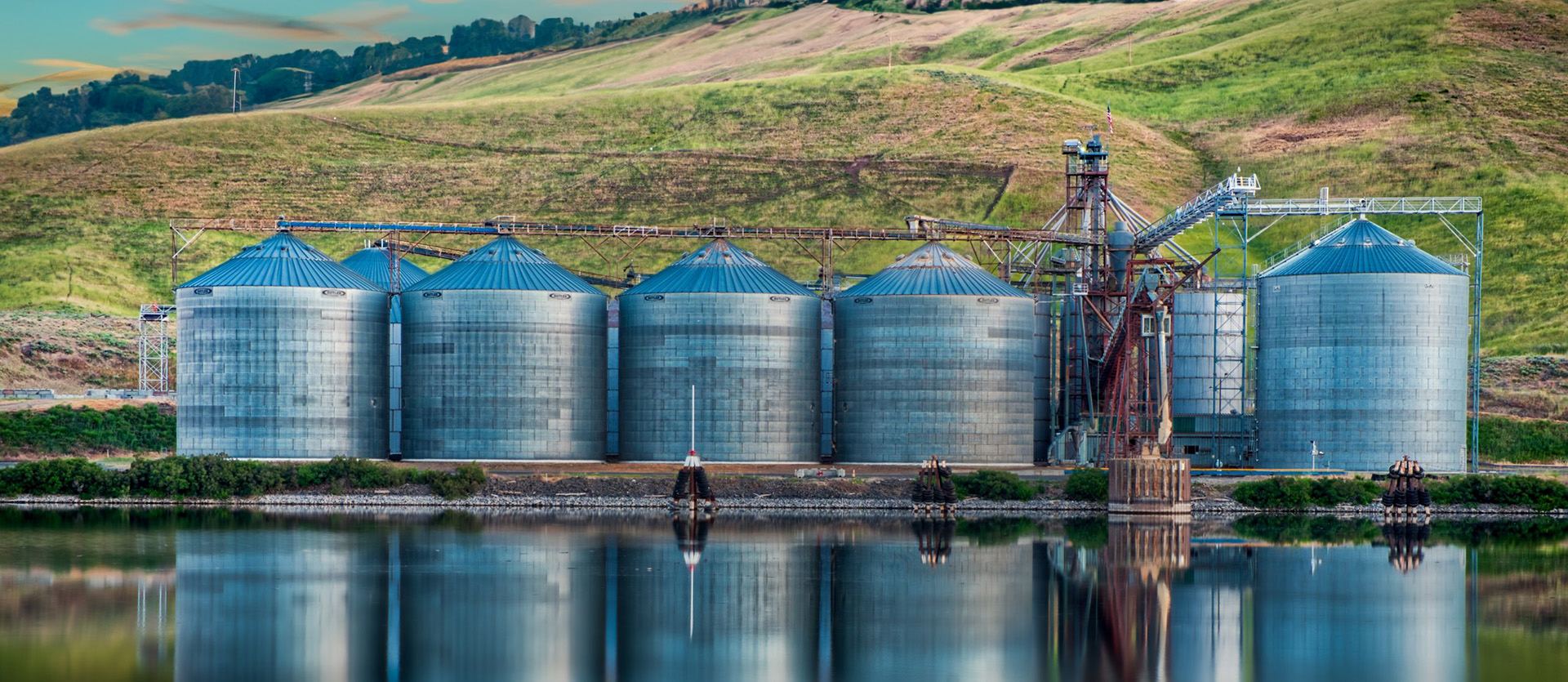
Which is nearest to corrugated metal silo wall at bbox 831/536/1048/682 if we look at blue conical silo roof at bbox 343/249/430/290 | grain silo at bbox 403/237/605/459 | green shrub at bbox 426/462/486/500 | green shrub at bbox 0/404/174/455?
green shrub at bbox 426/462/486/500

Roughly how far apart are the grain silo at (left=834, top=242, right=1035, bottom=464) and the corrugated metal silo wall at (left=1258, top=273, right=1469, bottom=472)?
14.7m

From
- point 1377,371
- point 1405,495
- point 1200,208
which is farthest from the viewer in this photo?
point 1200,208

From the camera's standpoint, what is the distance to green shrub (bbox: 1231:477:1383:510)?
89188 mm

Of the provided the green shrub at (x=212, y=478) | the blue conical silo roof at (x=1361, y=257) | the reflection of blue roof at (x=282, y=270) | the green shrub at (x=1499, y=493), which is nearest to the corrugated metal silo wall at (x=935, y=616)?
the green shrub at (x=212, y=478)

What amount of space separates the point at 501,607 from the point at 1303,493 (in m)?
Answer: 49.7

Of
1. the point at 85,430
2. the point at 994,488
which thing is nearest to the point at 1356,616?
the point at 994,488

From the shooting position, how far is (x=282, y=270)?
96.6 metres

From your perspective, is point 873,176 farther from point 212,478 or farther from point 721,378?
point 212,478

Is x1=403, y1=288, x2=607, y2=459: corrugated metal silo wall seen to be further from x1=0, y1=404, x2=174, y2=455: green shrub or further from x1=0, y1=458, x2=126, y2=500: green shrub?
x1=0, y1=404, x2=174, y2=455: green shrub

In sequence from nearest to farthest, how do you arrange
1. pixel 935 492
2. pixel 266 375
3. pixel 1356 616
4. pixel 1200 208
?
pixel 1356 616 < pixel 935 492 < pixel 266 375 < pixel 1200 208

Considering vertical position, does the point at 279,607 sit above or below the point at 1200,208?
below

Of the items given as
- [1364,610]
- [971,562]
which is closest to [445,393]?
[971,562]

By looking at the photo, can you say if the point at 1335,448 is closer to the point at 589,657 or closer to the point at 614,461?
the point at 614,461

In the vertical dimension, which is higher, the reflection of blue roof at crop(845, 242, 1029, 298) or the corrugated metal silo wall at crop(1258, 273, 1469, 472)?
the reflection of blue roof at crop(845, 242, 1029, 298)
